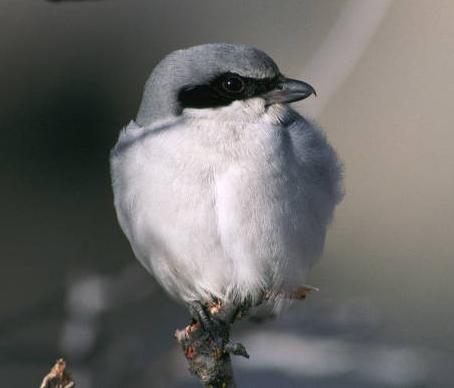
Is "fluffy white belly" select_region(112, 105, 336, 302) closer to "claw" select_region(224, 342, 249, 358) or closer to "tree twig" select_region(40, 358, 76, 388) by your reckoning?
"claw" select_region(224, 342, 249, 358)

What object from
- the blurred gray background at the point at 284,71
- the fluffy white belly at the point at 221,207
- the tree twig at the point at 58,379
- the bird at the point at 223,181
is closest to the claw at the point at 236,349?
the bird at the point at 223,181

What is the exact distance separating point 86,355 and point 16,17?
3732mm

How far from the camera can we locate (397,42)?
7.77 m

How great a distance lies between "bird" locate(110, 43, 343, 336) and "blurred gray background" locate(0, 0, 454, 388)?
4.92 feet

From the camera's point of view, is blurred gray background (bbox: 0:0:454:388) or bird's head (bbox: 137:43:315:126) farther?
blurred gray background (bbox: 0:0:454:388)

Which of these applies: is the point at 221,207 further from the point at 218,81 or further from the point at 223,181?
the point at 218,81

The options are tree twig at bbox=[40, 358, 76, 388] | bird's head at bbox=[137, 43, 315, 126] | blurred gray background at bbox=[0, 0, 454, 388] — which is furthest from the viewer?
blurred gray background at bbox=[0, 0, 454, 388]

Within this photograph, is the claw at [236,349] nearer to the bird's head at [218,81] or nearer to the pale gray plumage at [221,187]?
the pale gray plumage at [221,187]

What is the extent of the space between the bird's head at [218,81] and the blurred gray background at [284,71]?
5.65ft

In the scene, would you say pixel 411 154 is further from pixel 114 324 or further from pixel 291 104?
pixel 291 104

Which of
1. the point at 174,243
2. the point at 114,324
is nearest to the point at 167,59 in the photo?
the point at 174,243

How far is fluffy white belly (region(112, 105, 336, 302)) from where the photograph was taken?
154 inches

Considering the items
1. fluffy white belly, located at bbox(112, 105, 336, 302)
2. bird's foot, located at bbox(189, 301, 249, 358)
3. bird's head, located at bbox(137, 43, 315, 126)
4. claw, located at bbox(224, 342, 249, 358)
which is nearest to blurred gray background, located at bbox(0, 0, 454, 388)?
bird's foot, located at bbox(189, 301, 249, 358)

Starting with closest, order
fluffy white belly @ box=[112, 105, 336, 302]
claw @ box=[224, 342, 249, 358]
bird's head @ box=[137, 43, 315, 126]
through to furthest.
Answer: claw @ box=[224, 342, 249, 358]
fluffy white belly @ box=[112, 105, 336, 302]
bird's head @ box=[137, 43, 315, 126]
